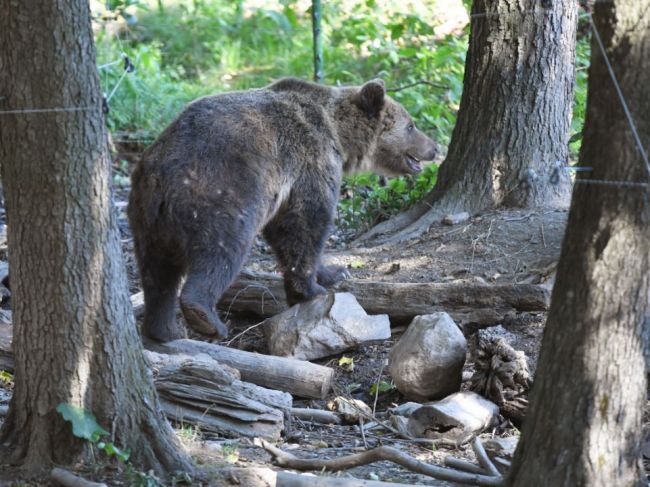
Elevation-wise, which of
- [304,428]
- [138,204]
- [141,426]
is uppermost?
[138,204]

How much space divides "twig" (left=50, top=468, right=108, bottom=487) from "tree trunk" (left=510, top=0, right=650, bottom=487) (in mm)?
1752

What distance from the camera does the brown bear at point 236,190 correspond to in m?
6.14

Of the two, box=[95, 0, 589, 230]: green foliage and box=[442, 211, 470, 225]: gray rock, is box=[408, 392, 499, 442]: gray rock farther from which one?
box=[95, 0, 589, 230]: green foliage

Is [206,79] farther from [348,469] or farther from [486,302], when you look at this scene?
[348,469]

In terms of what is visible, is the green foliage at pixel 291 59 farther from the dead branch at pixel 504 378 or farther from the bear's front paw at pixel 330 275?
the dead branch at pixel 504 378

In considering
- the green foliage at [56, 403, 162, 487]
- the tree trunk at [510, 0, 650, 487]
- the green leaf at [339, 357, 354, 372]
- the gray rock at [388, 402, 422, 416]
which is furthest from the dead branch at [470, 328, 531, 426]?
the green foliage at [56, 403, 162, 487]

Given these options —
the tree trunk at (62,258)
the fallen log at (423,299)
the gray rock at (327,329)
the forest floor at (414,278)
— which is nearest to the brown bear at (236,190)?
the fallen log at (423,299)

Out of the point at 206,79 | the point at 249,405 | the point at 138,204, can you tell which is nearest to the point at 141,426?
the point at 249,405

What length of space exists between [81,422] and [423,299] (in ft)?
10.2

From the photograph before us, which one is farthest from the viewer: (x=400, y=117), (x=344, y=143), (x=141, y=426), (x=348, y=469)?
(x=400, y=117)

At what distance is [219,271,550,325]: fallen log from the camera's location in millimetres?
6129

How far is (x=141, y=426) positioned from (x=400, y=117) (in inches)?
192

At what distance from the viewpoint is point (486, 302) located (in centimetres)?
624

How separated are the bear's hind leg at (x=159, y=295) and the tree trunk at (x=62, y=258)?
90.0 inches
